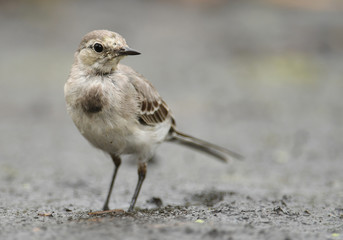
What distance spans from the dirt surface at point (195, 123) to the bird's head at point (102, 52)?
141cm

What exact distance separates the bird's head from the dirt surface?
1.41 metres

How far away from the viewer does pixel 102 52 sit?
220 inches

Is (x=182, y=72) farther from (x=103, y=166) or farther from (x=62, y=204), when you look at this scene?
(x=62, y=204)

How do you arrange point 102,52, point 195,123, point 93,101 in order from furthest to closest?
point 195,123, point 102,52, point 93,101

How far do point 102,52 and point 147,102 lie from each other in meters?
0.76

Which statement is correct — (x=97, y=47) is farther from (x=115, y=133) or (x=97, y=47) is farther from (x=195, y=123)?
(x=195, y=123)

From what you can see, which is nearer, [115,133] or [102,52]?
[115,133]

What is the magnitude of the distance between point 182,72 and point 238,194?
6.71m

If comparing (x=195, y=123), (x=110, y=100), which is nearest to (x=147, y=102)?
(x=110, y=100)

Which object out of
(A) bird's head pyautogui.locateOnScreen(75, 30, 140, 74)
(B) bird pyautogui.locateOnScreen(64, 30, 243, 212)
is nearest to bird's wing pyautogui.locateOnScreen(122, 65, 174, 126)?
(B) bird pyautogui.locateOnScreen(64, 30, 243, 212)

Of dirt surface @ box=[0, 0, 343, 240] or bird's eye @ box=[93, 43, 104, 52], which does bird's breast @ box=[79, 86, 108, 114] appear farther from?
dirt surface @ box=[0, 0, 343, 240]

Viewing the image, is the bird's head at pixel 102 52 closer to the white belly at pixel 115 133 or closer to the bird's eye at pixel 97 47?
the bird's eye at pixel 97 47

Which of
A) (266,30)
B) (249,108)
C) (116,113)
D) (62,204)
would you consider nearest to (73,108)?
(116,113)

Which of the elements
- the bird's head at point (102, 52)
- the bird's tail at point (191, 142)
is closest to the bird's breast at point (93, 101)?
the bird's head at point (102, 52)
